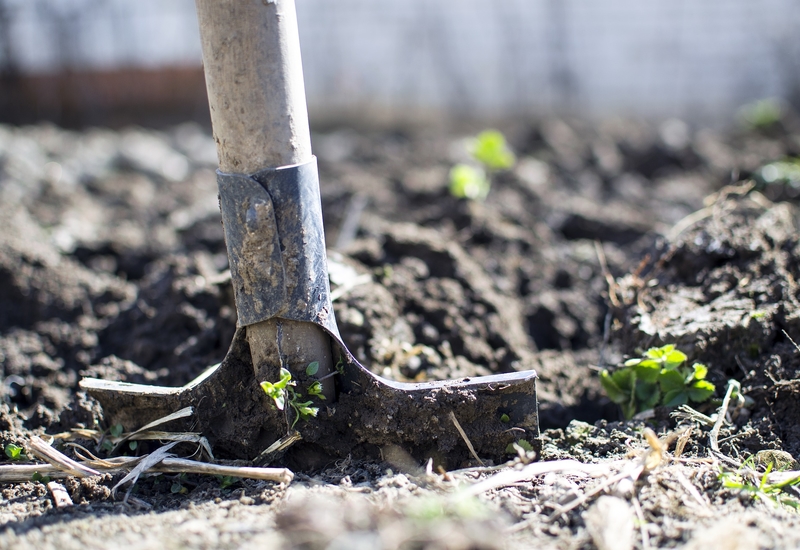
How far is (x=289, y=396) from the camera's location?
1831 mm

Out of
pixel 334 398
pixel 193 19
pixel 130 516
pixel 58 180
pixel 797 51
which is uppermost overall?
pixel 193 19

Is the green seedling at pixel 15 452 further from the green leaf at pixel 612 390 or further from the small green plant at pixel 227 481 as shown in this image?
the green leaf at pixel 612 390

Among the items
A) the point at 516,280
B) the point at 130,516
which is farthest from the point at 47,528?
the point at 516,280

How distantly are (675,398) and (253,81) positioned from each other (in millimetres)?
1522

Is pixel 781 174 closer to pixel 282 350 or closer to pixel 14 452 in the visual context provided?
pixel 282 350

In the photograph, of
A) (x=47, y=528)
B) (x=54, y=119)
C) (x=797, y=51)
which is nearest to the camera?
(x=47, y=528)

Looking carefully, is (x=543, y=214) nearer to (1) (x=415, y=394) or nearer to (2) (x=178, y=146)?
(1) (x=415, y=394)

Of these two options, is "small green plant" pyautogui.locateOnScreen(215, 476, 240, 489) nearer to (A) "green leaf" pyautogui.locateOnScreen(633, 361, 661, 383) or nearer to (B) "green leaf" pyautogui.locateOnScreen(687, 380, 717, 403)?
(A) "green leaf" pyautogui.locateOnScreen(633, 361, 661, 383)

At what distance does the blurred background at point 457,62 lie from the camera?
904cm

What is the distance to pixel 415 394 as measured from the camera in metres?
1.88

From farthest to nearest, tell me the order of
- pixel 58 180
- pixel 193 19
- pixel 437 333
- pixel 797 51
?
pixel 193 19 → pixel 797 51 → pixel 58 180 → pixel 437 333

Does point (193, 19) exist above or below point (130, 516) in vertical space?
above

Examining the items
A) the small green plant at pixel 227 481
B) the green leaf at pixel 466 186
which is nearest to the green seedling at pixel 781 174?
the green leaf at pixel 466 186

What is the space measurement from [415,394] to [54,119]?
8723mm
